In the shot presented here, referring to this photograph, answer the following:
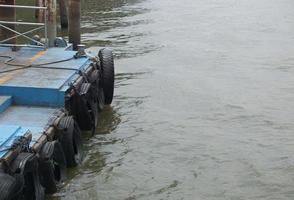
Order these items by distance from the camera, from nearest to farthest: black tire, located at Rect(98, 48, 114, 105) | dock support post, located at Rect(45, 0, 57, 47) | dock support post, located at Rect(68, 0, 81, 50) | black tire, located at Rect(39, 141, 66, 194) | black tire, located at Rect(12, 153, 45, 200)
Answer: black tire, located at Rect(12, 153, 45, 200), black tire, located at Rect(39, 141, 66, 194), black tire, located at Rect(98, 48, 114, 105), dock support post, located at Rect(45, 0, 57, 47), dock support post, located at Rect(68, 0, 81, 50)

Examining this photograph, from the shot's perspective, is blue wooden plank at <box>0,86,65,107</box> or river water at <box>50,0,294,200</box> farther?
blue wooden plank at <box>0,86,65,107</box>

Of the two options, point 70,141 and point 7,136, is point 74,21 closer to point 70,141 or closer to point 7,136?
point 70,141

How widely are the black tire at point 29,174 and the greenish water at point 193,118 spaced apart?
3.16 feet

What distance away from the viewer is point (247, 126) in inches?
472

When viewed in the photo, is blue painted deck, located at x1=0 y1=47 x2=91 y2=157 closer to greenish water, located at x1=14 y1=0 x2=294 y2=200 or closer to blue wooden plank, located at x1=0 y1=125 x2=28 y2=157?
blue wooden plank, located at x1=0 y1=125 x2=28 y2=157

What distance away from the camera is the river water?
9102 mm

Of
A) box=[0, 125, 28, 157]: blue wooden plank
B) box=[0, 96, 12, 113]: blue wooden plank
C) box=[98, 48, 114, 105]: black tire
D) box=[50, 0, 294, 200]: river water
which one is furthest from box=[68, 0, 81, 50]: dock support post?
box=[0, 125, 28, 157]: blue wooden plank

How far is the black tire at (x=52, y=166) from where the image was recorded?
764 cm

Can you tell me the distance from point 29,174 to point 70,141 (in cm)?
162

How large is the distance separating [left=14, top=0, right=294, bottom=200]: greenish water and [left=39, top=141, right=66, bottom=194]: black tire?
26 centimetres

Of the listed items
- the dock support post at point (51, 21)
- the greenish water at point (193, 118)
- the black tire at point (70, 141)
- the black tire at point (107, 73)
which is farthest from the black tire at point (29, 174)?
the dock support post at point (51, 21)

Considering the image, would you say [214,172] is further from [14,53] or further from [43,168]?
[14,53]

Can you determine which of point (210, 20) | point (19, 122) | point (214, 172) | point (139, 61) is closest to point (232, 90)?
point (139, 61)

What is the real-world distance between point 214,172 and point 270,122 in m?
3.16
